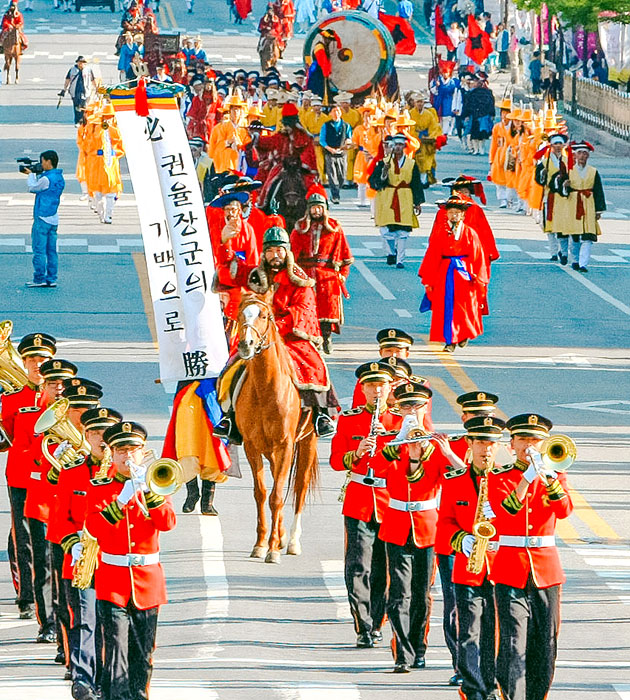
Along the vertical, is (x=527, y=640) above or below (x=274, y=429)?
above

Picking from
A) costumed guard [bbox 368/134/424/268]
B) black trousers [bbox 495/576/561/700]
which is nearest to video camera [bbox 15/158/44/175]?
costumed guard [bbox 368/134/424/268]

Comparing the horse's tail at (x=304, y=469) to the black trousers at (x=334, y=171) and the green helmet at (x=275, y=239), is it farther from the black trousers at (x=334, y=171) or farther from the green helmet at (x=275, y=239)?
the black trousers at (x=334, y=171)

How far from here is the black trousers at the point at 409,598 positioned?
45.2 feet

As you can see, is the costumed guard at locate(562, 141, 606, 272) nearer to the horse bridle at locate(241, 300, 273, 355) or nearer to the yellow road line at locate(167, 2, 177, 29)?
the horse bridle at locate(241, 300, 273, 355)

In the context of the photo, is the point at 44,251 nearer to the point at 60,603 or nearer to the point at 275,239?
the point at 275,239

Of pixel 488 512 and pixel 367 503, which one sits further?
pixel 367 503

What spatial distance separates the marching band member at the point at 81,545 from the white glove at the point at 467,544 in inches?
77.9

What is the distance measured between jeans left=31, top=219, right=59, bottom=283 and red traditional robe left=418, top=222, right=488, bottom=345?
18.5 ft

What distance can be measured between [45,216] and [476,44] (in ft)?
102

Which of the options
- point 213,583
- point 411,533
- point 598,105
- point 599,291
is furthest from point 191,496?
point 598,105

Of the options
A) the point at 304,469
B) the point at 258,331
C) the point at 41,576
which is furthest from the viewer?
the point at 304,469

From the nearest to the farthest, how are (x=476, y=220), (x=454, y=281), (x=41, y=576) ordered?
(x=41, y=576)
(x=454, y=281)
(x=476, y=220)

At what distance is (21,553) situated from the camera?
14992mm

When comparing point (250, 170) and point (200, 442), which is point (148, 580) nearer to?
point (200, 442)
